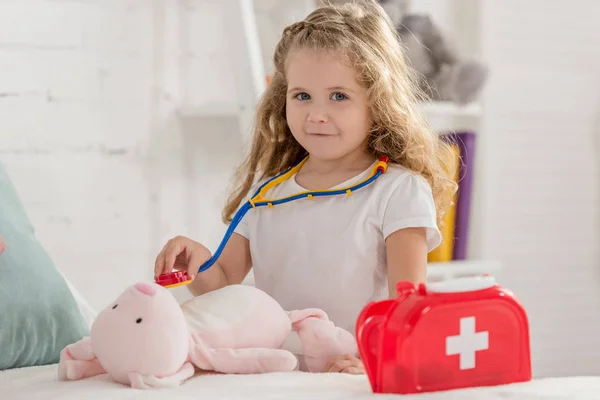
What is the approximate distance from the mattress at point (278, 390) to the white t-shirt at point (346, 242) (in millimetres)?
280

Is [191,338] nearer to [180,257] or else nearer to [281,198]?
[180,257]

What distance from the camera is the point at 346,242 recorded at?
133 cm

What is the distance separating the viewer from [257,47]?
1.88 m

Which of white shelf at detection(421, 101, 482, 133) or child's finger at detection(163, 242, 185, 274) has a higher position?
white shelf at detection(421, 101, 482, 133)

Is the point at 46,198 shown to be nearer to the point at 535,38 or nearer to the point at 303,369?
the point at 303,369

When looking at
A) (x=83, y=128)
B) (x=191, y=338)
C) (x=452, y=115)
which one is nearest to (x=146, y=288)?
(x=191, y=338)

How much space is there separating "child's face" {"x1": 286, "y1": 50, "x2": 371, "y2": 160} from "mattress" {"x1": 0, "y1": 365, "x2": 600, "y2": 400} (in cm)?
40

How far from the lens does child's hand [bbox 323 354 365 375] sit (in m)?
1.10

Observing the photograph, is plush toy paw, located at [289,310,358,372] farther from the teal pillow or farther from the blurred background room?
the blurred background room

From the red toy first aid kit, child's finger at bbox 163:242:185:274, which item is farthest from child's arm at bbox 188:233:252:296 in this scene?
the red toy first aid kit

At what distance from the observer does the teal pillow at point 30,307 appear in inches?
50.0

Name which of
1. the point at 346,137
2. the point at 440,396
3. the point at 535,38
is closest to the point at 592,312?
the point at 535,38

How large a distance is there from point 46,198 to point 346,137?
792mm

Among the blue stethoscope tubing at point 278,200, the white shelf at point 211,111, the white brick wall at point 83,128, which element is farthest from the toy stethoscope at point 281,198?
the white brick wall at point 83,128
